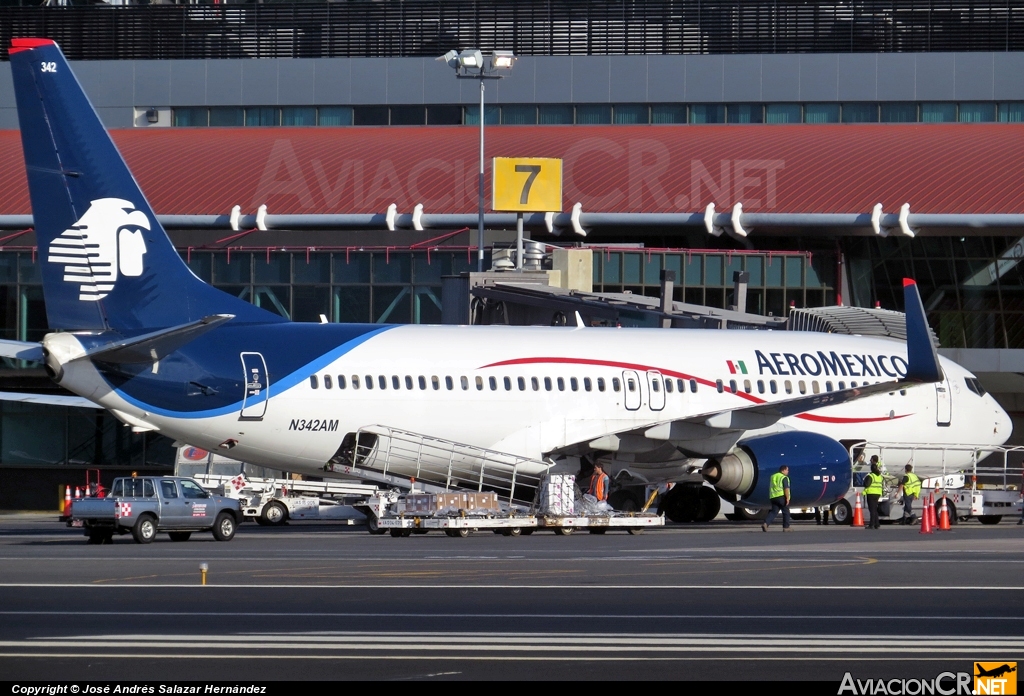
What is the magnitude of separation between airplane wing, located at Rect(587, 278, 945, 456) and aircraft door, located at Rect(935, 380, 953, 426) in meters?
4.20

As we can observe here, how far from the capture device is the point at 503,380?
1087 inches

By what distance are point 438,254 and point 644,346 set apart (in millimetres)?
18035

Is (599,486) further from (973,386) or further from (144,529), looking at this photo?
(973,386)

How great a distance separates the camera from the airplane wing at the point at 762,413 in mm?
26781

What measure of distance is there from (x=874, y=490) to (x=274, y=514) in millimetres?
13187

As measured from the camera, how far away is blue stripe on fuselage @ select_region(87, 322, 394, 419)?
24.9 m

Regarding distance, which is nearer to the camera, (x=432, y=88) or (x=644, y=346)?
(x=644, y=346)

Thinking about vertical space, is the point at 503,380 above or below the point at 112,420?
above

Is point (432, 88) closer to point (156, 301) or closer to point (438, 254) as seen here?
point (438, 254)

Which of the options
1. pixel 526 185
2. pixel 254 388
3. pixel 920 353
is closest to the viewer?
pixel 254 388

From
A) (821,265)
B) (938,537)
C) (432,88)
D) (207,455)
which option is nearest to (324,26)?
(432,88)

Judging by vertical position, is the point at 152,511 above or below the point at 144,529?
above

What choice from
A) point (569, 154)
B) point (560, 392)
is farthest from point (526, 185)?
point (560, 392)

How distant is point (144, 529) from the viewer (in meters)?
24.6
